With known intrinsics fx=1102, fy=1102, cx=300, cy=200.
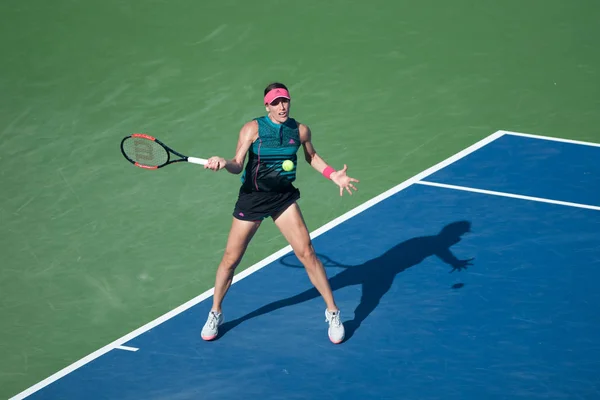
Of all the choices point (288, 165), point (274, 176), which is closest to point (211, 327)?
point (274, 176)

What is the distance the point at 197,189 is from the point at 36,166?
224 centimetres

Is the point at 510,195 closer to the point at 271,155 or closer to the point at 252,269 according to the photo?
the point at 252,269

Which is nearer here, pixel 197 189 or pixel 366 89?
pixel 197 189

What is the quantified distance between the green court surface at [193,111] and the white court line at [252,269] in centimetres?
12

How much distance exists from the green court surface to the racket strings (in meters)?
1.65

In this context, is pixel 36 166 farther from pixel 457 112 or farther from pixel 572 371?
pixel 572 371

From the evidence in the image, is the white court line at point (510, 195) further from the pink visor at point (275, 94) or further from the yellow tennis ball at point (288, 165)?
the pink visor at point (275, 94)

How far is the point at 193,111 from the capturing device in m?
15.6

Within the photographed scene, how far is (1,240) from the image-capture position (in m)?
12.8

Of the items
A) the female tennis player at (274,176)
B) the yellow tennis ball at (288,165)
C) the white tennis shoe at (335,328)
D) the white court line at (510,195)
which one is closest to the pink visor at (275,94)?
the female tennis player at (274,176)

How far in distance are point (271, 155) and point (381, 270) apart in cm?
239

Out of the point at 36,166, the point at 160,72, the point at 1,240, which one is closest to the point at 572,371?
the point at 1,240

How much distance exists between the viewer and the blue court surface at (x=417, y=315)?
1022 cm

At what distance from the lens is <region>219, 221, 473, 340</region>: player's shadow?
1138 cm
